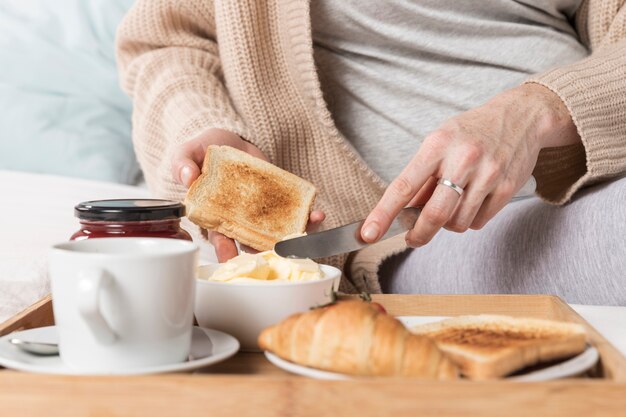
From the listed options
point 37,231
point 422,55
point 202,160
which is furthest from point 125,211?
point 422,55

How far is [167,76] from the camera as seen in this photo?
1.45m

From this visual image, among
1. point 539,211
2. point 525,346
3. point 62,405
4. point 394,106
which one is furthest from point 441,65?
point 62,405

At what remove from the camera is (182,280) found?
0.63 meters

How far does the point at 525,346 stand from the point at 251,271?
0.26m

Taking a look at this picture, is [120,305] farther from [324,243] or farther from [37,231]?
[37,231]

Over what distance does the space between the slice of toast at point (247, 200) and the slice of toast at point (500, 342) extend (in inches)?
14.8

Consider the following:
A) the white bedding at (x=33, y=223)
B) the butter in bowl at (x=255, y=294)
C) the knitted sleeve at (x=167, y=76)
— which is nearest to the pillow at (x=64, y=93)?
the white bedding at (x=33, y=223)

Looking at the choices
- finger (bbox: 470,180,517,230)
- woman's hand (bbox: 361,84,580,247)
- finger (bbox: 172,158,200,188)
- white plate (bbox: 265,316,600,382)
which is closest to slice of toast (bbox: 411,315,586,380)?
white plate (bbox: 265,316,600,382)

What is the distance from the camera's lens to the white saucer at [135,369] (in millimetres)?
605

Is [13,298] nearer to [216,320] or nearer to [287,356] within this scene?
[216,320]

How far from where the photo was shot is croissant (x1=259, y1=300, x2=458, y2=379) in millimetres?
579

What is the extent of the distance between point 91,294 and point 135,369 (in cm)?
7

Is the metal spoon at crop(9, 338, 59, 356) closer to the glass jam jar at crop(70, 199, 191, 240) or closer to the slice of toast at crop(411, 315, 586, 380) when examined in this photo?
the glass jam jar at crop(70, 199, 191, 240)

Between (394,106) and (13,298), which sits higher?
(394,106)
